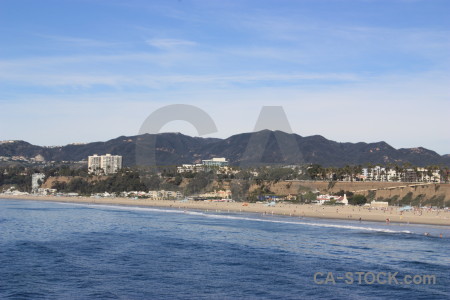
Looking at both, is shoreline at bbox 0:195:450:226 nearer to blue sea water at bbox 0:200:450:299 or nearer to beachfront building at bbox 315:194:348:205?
beachfront building at bbox 315:194:348:205

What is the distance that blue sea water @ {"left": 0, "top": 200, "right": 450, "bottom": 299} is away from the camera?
2559 cm

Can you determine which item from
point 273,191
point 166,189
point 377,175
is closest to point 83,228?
point 273,191

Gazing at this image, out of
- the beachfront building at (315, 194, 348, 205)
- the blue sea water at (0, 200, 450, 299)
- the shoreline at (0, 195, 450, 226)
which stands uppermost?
the beachfront building at (315, 194, 348, 205)

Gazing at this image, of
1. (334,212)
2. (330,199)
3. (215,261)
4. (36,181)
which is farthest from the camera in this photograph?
(36,181)

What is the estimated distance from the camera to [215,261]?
109ft

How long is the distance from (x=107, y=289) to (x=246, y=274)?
7.76 m

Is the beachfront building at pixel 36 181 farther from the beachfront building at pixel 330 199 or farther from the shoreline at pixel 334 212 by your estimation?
the beachfront building at pixel 330 199

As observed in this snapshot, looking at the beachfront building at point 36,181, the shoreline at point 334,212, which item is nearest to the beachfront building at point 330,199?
the shoreline at point 334,212

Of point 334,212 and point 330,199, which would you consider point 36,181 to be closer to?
point 330,199

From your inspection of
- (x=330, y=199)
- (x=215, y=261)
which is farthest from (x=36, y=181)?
(x=215, y=261)

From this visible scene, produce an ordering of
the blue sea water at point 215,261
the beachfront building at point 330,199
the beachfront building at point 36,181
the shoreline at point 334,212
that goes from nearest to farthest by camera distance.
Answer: the blue sea water at point 215,261 < the shoreline at point 334,212 < the beachfront building at point 330,199 < the beachfront building at point 36,181

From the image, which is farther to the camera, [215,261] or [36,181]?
[36,181]

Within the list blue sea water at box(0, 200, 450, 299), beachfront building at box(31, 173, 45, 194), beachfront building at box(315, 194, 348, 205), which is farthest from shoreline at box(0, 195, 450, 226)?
beachfront building at box(31, 173, 45, 194)

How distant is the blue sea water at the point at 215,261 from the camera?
25594mm
